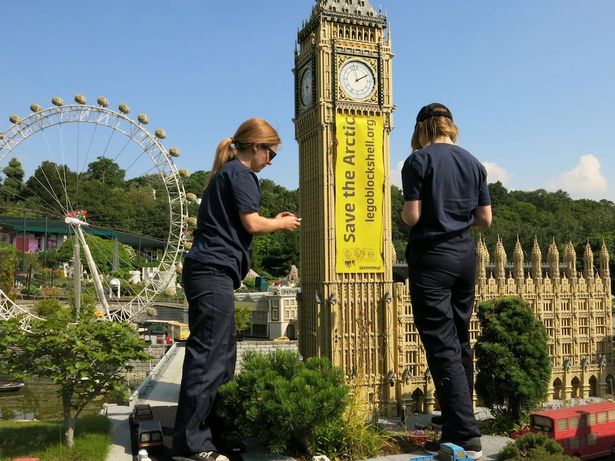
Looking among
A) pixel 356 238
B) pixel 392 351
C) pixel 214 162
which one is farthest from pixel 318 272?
pixel 214 162

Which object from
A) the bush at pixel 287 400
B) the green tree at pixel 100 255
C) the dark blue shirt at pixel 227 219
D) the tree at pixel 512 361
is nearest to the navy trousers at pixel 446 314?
the dark blue shirt at pixel 227 219

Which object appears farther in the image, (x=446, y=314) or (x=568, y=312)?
(x=568, y=312)

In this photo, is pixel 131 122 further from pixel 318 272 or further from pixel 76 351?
pixel 76 351

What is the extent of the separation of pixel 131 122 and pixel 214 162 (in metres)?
28.8

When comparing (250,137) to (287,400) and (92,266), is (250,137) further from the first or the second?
(92,266)

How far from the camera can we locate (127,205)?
63.6m

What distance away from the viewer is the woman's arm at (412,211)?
3.66 meters

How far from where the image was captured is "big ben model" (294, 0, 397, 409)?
27188 millimetres

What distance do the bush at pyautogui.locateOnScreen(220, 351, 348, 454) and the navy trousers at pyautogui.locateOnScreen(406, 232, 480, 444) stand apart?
30.7 ft

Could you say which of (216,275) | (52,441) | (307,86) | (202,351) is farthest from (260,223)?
(307,86)

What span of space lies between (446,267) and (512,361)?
73.6 ft

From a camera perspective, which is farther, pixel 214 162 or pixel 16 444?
pixel 16 444

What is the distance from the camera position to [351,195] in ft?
89.6

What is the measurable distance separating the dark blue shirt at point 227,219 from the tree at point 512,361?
72.8ft
